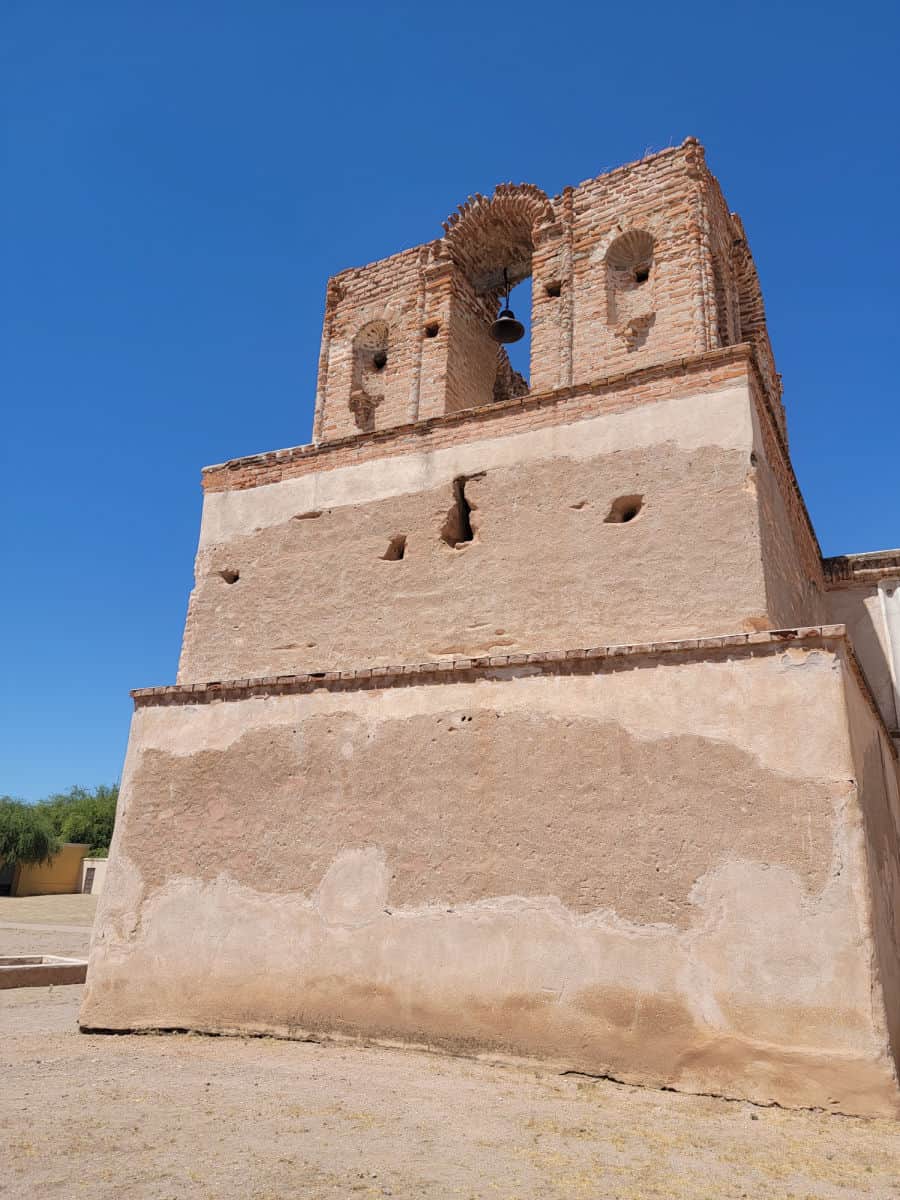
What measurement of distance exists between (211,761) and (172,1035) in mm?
1804

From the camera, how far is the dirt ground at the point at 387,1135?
3.08 meters

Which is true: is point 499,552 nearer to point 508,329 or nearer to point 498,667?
point 498,667

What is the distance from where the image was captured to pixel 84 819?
35.0 m

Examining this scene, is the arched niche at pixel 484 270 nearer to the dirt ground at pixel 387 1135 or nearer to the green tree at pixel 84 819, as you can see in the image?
the dirt ground at pixel 387 1135

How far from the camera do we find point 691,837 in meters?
4.73

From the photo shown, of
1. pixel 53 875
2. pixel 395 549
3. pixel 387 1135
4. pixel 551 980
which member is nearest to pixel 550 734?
pixel 551 980

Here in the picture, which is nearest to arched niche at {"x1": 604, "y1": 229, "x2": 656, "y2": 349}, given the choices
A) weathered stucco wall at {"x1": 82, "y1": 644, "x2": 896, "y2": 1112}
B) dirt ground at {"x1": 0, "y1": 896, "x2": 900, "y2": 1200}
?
weathered stucco wall at {"x1": 82, "y1": 644, "x2": 896, "y2": 1112}

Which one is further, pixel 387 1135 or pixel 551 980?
pixel 551 980

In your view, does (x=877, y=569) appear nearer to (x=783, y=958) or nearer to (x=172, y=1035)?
(x=783, y=958)

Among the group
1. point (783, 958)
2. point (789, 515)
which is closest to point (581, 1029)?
point (783, 958)

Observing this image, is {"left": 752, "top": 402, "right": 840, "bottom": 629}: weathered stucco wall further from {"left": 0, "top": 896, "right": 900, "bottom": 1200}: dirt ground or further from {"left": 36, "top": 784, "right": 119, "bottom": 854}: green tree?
{"left": 36, "top": 784, "right": 119, "bottom": 854}: green tree

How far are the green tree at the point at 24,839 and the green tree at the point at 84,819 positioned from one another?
6.06ft

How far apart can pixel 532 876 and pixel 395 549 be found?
2824 millimetres

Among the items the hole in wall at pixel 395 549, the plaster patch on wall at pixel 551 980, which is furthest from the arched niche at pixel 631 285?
the plaster patch on wall at pixel 551 980
